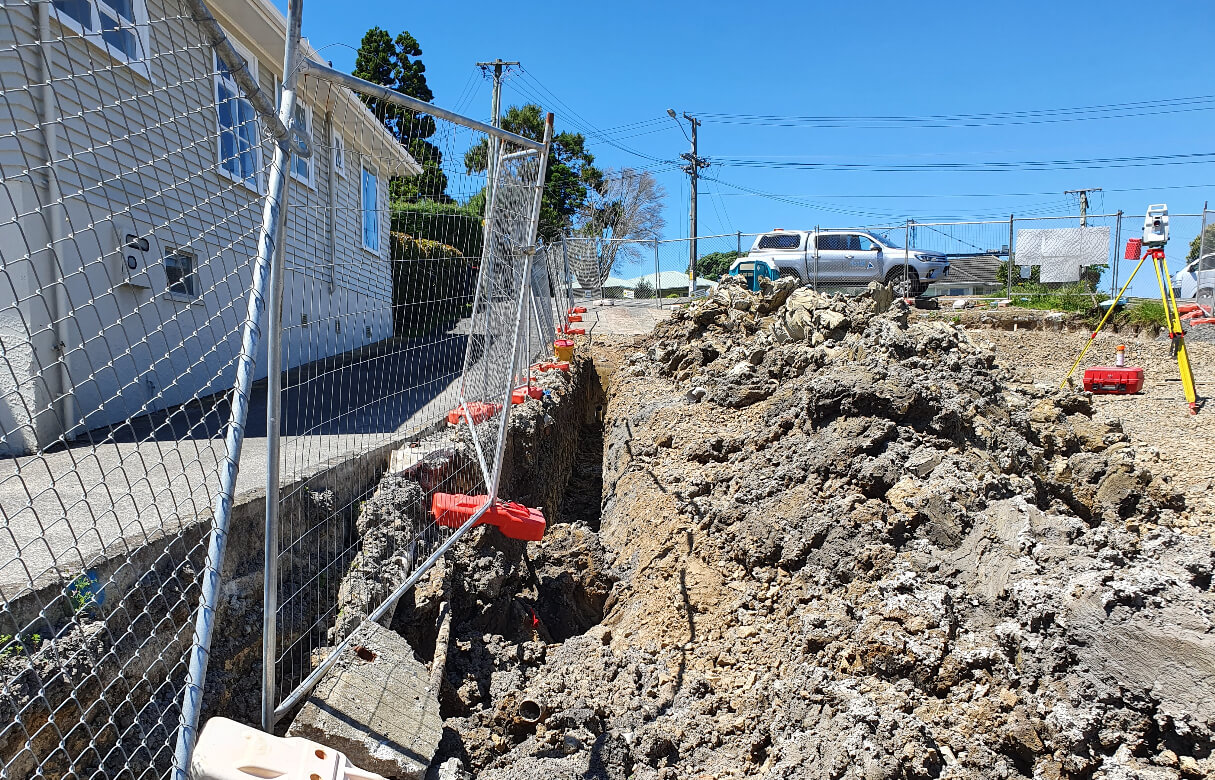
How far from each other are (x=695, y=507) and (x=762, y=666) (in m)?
1.64

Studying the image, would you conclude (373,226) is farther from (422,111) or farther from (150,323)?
(150,323)

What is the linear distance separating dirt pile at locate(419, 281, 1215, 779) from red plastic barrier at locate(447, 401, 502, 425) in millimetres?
1017

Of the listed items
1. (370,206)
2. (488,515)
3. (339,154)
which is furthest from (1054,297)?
(339,154)

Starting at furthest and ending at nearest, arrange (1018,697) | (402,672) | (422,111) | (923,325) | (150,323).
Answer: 1. (923,325)
2. (150,323)
3. (422,111)
4. (402,672)
5. (1018,697)

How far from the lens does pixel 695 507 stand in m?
5.38

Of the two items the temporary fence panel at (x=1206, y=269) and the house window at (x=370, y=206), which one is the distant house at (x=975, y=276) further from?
the house window at (x=370, y=206)

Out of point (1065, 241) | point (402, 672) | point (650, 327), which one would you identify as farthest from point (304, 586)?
point (1065, 241)

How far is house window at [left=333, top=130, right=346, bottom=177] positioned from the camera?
3.19 m

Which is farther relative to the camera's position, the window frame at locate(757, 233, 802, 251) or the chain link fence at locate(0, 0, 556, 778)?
the window frame at locate(757, 233, 802, 251)

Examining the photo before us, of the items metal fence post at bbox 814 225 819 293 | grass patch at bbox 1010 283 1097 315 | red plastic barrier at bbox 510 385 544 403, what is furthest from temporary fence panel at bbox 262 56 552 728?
grass patch at bbox 1010 283 1097 315

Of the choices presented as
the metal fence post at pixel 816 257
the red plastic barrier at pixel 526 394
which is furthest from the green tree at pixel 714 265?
the red plastic barrier at pixel 526 394

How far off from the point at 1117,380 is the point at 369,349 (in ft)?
33.2

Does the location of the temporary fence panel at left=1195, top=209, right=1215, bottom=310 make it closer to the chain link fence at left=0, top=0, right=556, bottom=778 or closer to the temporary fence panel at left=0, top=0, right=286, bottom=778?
the chain link fence at left=0, top=0, right=556, bottom=778

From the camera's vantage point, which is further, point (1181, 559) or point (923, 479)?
point (923, 479)
